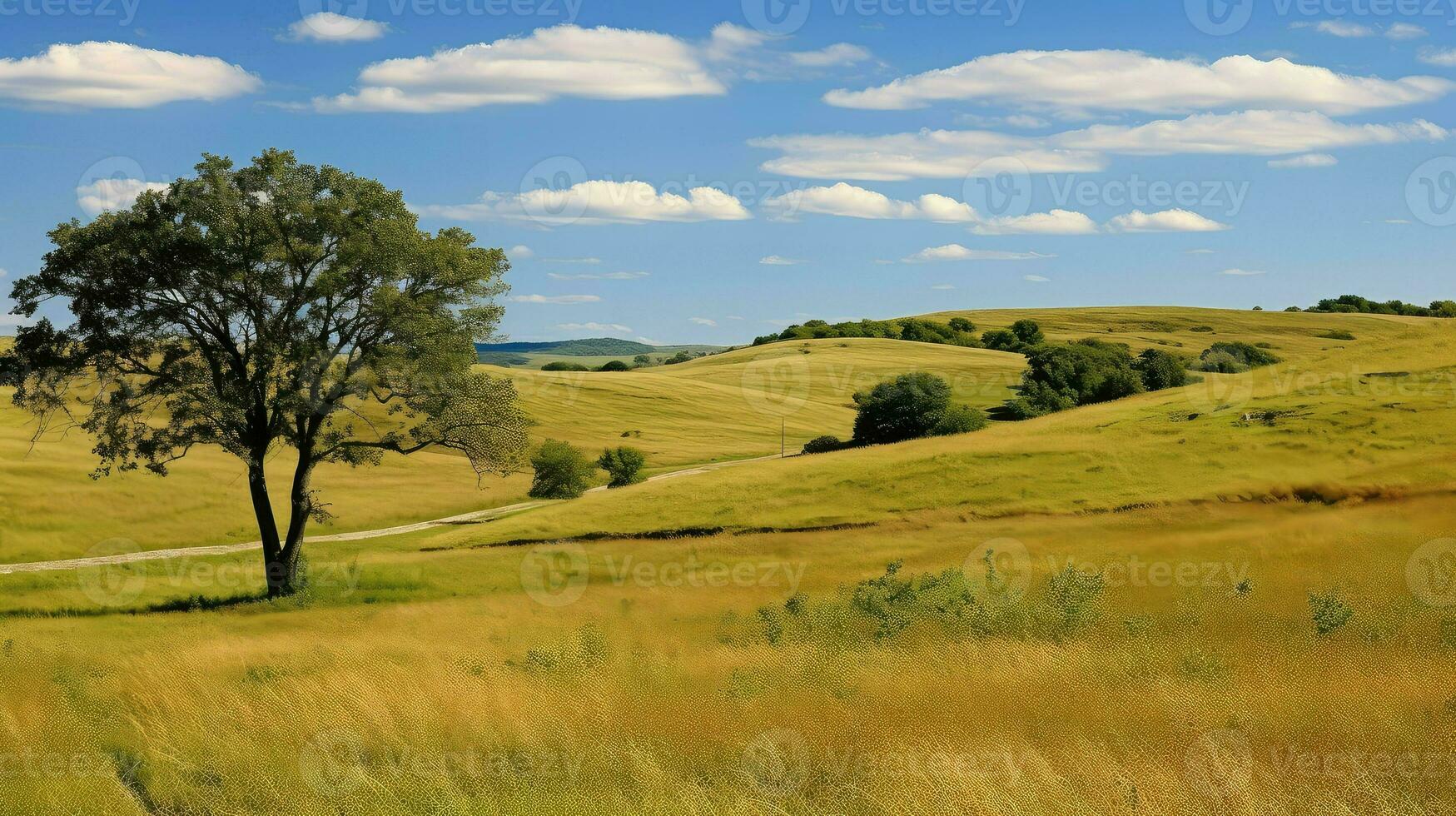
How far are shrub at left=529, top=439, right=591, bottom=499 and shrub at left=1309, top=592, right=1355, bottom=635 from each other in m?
60.9

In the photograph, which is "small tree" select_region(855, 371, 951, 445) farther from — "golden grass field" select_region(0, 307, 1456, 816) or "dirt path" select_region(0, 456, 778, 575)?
"golden grass field" select_region(0, 307, 1456, 816)

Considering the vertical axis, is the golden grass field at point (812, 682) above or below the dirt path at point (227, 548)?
above

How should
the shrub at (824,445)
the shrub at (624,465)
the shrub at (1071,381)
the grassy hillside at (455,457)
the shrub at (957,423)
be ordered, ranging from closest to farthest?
the grassy hillside at (455,457) → the shrub at (957,423) → the shrub at (624,465) → the shrub at (824,445) → the shrub at (1071,381)

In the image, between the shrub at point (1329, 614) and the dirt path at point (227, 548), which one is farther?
the dirt path at point (227, 548)

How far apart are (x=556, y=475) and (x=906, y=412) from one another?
26.8 metres

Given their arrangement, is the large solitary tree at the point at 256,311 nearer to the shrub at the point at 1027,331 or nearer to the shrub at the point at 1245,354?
the shrub at the point at 1245,354

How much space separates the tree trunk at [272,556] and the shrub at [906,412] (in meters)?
52.7

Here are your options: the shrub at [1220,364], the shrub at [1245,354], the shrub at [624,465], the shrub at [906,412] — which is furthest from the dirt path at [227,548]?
the shrub at [1245,354]

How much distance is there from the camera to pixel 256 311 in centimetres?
3111

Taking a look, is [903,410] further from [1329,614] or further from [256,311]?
[1329,614]

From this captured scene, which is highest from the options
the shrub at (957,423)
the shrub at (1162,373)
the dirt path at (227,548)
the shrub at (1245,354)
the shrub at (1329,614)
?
the shrub at (1245,354)

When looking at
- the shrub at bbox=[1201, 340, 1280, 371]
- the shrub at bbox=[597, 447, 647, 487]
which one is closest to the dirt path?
the shrub at bbox=[597, 447, 647, 487]

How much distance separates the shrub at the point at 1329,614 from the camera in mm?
11539

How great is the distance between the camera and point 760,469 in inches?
2208
